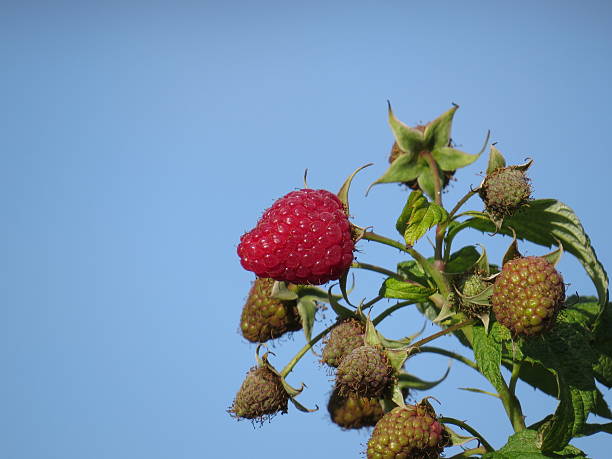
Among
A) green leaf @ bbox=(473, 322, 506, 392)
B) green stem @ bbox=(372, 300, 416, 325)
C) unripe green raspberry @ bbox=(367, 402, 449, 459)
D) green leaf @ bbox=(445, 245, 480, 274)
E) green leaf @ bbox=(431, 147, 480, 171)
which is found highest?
green leaf @ bbox=(431, 147, 480, 171)

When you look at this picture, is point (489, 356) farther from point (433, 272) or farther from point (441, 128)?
point (441, 128)

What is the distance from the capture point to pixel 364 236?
251 cm

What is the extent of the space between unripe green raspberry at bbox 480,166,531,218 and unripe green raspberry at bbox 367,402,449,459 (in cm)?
75

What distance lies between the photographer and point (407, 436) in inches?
89.7

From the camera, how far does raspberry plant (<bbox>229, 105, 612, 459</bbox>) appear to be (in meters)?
2.34

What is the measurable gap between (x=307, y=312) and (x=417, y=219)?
590 millimetres

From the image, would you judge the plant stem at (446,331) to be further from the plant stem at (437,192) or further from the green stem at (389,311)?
the plant stem at (437,192)

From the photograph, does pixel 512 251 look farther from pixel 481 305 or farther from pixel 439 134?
pixel 439 134

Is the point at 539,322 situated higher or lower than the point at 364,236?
lower

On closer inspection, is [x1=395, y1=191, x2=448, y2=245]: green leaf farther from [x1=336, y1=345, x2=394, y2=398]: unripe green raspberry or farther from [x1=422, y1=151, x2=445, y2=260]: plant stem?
[x1=336, y1=345, x2=394, y2=398]: unripe green raspberry

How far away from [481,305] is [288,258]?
66 centimetres

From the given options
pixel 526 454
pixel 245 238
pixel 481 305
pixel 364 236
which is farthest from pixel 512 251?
pixel 245 238

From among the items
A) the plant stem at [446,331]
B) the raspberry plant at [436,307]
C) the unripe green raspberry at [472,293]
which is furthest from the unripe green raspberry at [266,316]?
the unripe green raspberry at [472,293]

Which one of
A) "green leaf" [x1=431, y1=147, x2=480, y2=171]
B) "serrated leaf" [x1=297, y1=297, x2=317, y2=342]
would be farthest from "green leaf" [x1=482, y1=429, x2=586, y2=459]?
"green leaf" [x1=431, y1=147, x2=480, y2=171]
